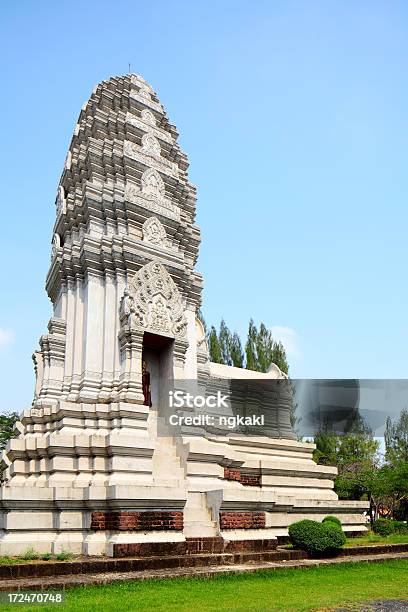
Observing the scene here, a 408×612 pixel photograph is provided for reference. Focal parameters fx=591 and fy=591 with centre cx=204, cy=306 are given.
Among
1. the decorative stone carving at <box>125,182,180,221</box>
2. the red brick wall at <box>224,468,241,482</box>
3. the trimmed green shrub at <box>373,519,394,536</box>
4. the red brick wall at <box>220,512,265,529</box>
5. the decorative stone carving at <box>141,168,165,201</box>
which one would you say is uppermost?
the decorative stone carving at <box>141,168,165,201</box>

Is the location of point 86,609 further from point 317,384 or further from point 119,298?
point 317,384

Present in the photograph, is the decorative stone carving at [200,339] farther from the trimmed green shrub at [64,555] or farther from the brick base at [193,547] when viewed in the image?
the trimmed green shrub at [64,555]

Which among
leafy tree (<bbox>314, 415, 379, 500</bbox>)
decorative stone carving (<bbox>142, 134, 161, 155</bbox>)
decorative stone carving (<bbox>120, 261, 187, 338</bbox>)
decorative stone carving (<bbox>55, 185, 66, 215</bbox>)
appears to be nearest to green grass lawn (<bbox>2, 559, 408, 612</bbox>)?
decorative stone carving (<bbox>120, 261, 187, 338</bbox>)

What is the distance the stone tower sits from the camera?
13.0m

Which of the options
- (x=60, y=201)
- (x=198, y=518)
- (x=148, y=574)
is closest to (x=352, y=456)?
(x=60, y=201)

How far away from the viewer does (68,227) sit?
63.8ft

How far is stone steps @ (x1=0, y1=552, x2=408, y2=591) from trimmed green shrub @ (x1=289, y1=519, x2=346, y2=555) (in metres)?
0.35

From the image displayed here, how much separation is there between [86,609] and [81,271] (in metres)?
Answer: 11.1

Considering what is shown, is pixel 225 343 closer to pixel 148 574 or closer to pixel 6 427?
pixel 6 427

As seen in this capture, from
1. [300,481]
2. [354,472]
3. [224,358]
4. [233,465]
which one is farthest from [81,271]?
[354,472]

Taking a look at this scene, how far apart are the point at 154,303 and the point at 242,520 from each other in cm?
633

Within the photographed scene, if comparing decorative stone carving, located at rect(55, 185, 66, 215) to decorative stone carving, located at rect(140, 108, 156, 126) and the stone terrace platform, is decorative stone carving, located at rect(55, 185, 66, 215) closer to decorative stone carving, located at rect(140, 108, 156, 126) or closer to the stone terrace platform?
decorative stone carving, located at rect(140, 108, 156, 126)

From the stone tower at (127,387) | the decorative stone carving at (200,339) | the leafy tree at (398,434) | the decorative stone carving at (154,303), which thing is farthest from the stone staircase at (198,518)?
the leafy tree at (398,434)

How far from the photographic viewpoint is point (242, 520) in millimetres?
14375
